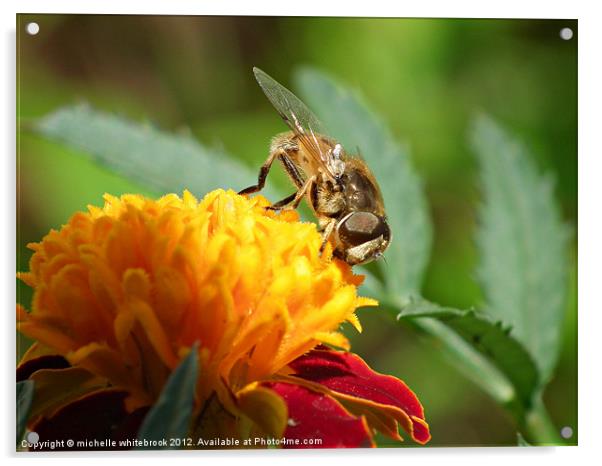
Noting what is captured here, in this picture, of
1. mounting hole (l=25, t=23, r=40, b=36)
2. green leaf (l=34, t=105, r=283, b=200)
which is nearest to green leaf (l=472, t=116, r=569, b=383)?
green leaf (l=34, t=105, r=283, b=200)

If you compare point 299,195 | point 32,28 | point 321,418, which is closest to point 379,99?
point 299,195

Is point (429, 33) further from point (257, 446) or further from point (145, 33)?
point (257, 446)

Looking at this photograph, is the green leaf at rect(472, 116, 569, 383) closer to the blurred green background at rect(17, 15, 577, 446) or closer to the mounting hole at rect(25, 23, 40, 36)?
the blurred green background at rect(17, 15, 577, 446)

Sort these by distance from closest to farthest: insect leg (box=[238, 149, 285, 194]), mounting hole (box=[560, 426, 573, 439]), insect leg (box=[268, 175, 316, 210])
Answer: insect leg (box=[268, 175, 316, 210]) < insect leg (box=[238, 149, 285, 194]) < mounting hole (box=[560, 426, 573, 439])

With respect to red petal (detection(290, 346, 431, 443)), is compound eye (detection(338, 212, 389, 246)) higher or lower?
higher

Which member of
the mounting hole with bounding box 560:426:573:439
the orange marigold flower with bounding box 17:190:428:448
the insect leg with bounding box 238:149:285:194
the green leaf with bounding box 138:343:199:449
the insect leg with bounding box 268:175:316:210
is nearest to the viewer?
the green leaf with bounding box 138:343:199:449

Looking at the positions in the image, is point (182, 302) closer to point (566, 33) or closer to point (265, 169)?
point (265, 169)
